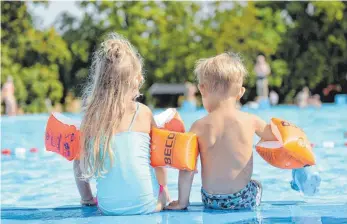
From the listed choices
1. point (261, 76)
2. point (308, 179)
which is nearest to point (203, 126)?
point (308, 179)

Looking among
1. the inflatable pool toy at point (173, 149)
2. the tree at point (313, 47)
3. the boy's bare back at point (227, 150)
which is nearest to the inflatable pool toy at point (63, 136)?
the inflatable pool toy at point (173, 149)

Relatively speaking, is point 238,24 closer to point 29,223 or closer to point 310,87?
point 310,87

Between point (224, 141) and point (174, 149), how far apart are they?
0.26 meters

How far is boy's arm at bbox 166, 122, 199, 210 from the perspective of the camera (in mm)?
3104

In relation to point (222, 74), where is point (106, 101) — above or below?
below

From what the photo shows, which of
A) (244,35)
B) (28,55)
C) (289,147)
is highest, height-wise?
(289,147)

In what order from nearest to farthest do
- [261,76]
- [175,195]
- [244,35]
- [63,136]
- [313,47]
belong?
[63,136] < [175,195] < [261,76] < [244,35] < [313,47]

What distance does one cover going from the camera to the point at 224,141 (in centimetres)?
305

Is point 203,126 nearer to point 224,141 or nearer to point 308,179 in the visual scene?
point 224,141

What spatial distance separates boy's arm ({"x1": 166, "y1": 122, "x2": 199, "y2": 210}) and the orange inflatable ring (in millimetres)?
435

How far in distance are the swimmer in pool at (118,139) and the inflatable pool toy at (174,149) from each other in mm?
53

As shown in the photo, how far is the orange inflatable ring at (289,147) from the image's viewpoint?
310cm

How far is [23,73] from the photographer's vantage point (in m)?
23.0

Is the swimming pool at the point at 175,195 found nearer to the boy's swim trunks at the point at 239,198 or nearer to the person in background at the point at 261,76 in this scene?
the boy's swim trunks at the point at 239,198
